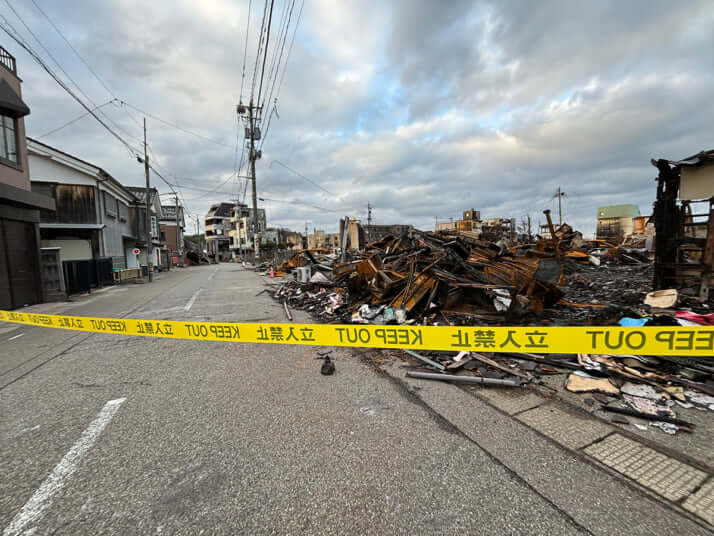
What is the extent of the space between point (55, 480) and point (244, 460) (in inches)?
54.8

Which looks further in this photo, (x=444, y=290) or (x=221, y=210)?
(x=221, y=210)

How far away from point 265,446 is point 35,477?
1.73 metres

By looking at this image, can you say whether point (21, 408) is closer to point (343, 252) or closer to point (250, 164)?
point (343, 252)

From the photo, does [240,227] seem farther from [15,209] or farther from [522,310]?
[522,310]

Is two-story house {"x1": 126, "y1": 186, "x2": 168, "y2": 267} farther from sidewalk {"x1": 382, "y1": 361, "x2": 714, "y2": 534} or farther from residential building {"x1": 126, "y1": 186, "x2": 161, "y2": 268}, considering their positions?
sidewalk {"x1": 382, "y1": 361, "x2": 714, "y2": 534}

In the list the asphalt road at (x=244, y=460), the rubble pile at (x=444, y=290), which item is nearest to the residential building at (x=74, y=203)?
the rubble pile at (x=444, y=290)

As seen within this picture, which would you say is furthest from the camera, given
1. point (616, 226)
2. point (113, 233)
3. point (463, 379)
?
point (616, 226)

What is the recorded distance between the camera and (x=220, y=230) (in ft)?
275

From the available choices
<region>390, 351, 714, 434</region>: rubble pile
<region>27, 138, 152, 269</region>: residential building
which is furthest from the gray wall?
<region>390, 351, 714, 434</region>: rubble pile

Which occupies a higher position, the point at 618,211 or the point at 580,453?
the point at 618,211

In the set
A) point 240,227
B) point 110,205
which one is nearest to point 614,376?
point 110,205

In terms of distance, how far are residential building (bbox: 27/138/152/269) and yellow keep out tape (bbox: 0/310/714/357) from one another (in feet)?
63.0

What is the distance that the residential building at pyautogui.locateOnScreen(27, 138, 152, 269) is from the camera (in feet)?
59.1

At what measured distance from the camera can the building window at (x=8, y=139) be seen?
10.9 meters
